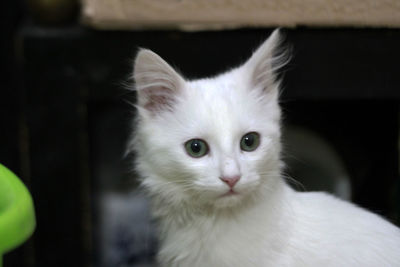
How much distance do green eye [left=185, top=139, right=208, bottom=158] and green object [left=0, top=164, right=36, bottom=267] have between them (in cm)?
39

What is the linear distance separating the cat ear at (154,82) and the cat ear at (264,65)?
18cm

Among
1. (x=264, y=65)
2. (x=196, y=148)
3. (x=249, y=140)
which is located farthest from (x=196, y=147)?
(x=264, y=65)

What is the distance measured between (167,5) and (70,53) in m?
0.38

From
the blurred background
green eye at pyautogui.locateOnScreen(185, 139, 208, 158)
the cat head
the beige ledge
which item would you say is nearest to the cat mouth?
the cat head

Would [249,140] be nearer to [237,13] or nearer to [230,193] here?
[230,193]

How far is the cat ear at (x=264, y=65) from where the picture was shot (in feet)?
4.00

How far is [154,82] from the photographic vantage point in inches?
49.6

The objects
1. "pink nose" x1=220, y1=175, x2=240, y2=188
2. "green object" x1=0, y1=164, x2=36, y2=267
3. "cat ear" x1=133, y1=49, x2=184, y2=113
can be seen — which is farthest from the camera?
"cat ear" x1=133, y1=49, x2=184, y2=113

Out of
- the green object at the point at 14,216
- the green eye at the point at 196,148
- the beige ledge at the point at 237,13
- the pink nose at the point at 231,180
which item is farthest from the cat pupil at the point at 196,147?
the beige ledge at the point at 237,13

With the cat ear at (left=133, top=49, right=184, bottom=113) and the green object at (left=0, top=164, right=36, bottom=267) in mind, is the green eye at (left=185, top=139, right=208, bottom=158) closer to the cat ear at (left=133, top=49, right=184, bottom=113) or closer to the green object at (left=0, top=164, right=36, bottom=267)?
the cat ear at (left=133, top=49, right=184, bottom=113)

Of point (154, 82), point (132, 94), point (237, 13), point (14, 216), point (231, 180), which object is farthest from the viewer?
point (132, 94)

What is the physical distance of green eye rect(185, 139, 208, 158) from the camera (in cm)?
118

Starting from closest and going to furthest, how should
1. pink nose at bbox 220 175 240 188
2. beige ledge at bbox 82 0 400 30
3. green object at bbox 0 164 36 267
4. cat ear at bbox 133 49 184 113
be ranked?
1. green object at bbox 0 164 36 267
2. pink nose at bbox 220 175 240 188
3. cat ear at bbox 133 49 184 113
4. beige ledge at bbox 82 0 400 30

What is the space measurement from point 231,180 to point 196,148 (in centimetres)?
13
